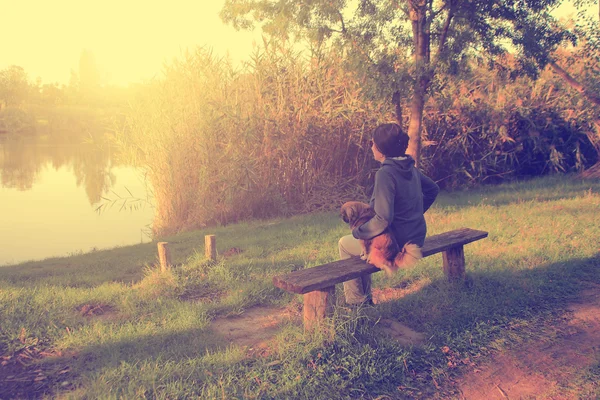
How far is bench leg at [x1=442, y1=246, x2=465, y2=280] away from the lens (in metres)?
4.71

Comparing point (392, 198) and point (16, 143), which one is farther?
point (16, 143)

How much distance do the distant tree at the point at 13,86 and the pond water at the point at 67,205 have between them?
10.0 metres

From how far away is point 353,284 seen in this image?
13.8ft

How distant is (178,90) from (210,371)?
7.60m

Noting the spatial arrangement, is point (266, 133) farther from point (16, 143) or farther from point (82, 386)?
point (16, 143)

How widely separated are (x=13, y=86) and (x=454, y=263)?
36.8 meters

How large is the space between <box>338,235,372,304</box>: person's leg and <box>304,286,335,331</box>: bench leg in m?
0.60

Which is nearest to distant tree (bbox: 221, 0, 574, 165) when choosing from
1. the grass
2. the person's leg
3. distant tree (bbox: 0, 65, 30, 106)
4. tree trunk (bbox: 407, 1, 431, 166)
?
tree trunk (bbox: 407, 1, 431, 166)

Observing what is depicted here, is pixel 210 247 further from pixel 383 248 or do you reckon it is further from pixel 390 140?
pixel 390 140

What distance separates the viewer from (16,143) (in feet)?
99.1

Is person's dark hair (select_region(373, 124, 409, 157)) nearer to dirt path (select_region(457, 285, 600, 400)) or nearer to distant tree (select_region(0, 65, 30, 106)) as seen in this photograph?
dirt path (select_region(457, 285, 600, 400))

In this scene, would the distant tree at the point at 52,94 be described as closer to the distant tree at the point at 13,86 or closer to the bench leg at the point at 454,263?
the distant tree at the point at 13,86

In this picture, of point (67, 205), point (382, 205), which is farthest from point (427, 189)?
point (67, 205)

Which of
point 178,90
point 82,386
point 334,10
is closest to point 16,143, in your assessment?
point 178,90
